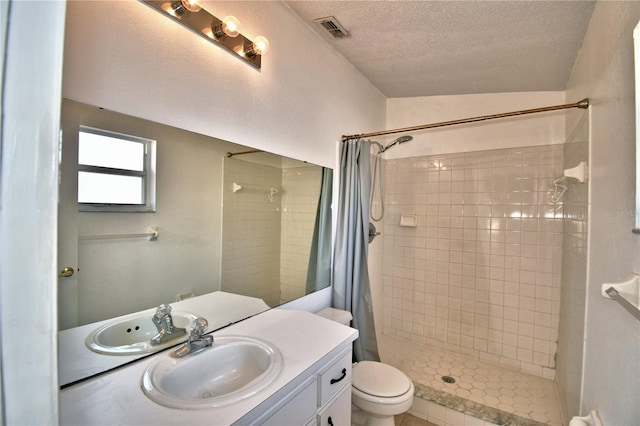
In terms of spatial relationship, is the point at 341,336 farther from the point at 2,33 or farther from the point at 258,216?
the point at 2,33

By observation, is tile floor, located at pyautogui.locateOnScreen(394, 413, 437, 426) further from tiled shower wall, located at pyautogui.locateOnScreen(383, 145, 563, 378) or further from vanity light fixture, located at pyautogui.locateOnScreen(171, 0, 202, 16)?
vanity light fixture, located at pyautogui.locateOnScreen(171, 0, 202, 16)

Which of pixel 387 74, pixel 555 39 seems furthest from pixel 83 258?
pixel 555 39

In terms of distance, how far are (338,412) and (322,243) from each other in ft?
3.51

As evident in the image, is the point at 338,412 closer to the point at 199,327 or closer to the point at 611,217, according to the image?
the point at 199,327

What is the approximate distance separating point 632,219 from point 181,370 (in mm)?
1538

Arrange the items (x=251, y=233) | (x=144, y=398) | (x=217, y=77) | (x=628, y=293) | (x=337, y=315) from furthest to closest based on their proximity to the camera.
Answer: (x=337, y=315), (x=251, y=233), (x=217, y=77), (x=144, y=398), (x=628, y=293)

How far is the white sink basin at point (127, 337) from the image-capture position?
39.0 inches

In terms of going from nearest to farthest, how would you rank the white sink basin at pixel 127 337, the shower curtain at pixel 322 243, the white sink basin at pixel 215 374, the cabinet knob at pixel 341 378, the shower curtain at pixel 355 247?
the white sink basin at pixel 215 374 → the white sink basin at pixel 127 337 → the cabinet knob at pixel 341 378 → the shower curtain at pixel 322 243 → the shower curtain at pixel 355 247

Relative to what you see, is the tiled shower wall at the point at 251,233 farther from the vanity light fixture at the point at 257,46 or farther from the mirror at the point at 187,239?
the vanity light fixture at the point at 257,46

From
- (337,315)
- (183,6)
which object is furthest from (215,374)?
(183,6)

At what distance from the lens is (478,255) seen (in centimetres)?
264

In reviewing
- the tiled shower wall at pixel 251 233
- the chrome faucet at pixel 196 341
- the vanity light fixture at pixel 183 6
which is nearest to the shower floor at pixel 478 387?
the tiled shower wall at pixel 251 233

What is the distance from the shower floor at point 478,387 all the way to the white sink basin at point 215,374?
59.0 inches

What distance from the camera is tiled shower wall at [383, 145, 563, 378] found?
7.82ft
